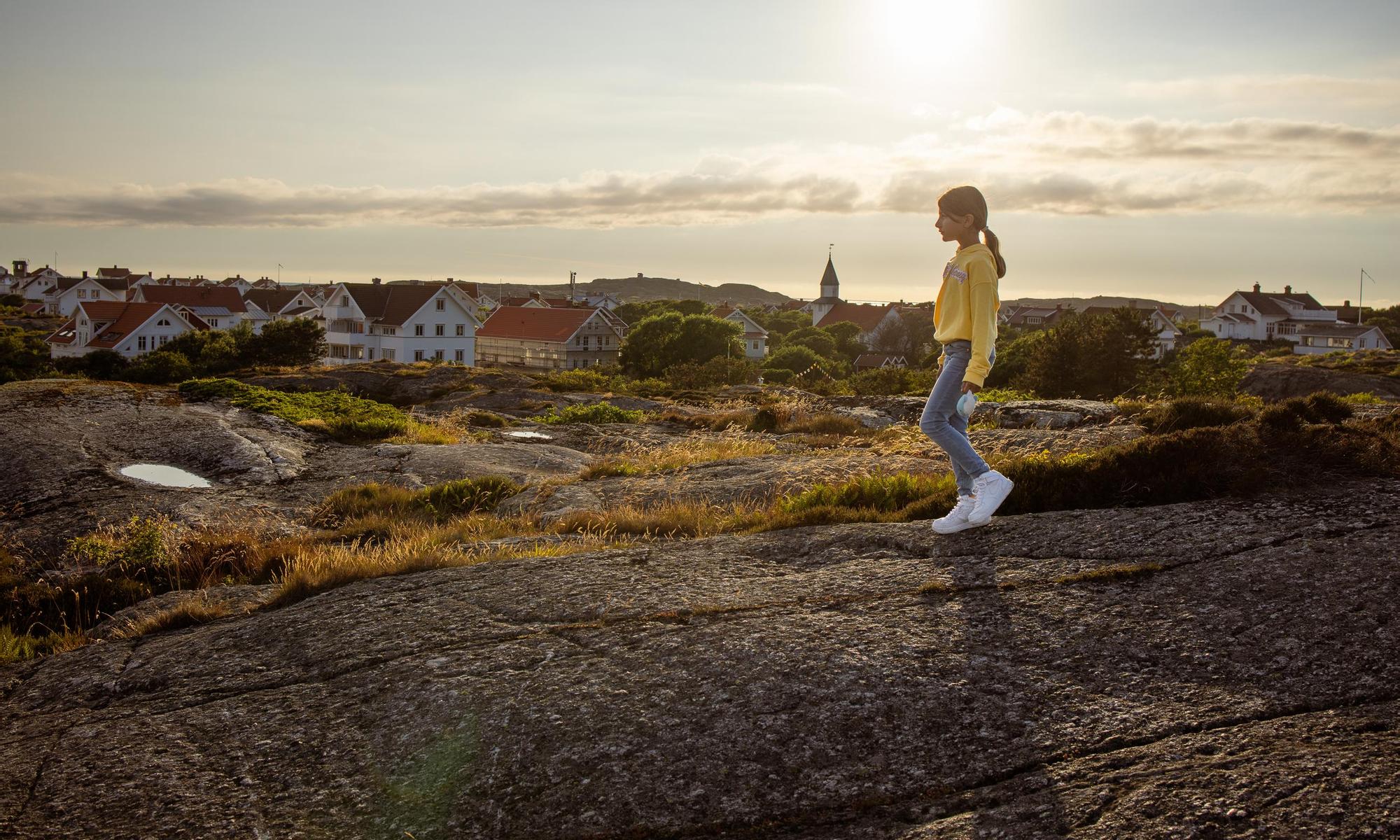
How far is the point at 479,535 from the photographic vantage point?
24.9 ft

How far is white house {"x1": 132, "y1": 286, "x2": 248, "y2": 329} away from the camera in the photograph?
99.1 meters

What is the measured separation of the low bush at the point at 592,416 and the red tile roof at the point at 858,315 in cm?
8850

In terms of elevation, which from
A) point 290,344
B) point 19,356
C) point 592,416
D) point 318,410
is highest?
point 290,344

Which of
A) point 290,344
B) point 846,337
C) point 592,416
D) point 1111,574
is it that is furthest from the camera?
point 846,337

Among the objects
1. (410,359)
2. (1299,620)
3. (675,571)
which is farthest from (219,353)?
(1299,620)

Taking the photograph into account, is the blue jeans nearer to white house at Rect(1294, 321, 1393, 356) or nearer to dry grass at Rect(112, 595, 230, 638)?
dry grass at Rect(112, 595, 230, 638)

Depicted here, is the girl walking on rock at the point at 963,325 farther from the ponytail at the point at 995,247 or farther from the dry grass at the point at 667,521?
the dry grass at the point at 667,521

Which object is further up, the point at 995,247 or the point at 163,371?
the point at 995,247

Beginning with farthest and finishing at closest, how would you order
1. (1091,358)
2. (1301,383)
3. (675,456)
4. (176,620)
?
(1301,383) < (1091,358) < (675,456) < (176,620)

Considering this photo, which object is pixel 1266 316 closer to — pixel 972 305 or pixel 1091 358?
pixel 1091 358

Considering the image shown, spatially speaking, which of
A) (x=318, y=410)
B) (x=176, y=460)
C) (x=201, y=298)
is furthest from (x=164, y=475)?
(x=201, y=298)

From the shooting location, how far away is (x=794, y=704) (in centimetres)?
383

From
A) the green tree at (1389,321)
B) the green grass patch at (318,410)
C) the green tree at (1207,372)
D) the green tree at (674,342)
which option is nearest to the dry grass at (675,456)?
the green grass patch at (318,410)

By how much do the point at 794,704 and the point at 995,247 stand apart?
3.36 m
